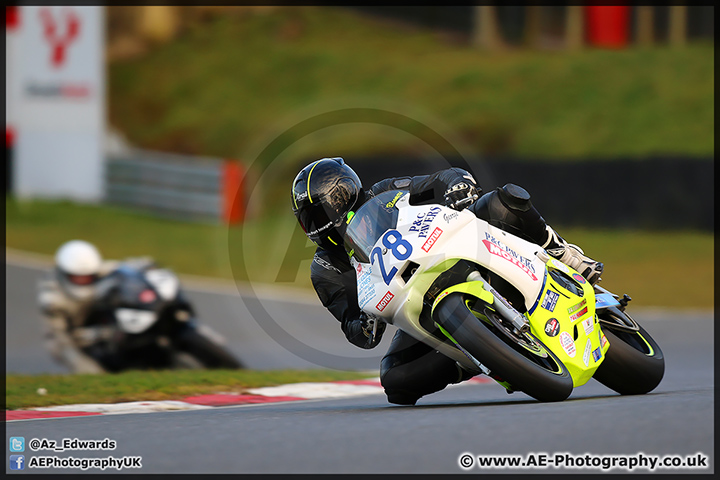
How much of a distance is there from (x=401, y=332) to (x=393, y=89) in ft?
78.1

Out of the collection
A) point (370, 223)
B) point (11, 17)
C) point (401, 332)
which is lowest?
point (401, 332)

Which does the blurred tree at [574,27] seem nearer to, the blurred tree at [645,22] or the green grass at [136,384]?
the blurred tree at [645,22]

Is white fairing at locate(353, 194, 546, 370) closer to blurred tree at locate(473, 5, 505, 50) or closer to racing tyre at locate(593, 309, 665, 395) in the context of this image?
racing tyre at locate(593, 309, 665, 395)

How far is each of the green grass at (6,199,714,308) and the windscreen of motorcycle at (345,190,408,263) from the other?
7075 mm

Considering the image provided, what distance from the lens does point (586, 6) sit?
3048cm

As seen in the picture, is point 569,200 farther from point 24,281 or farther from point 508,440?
point 508,440

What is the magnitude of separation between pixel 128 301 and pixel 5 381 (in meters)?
1.17

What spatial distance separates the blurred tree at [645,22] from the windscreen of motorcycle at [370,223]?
87.0ft

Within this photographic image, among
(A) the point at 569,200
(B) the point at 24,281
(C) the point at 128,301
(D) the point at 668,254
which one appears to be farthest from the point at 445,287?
(A) the point at 569,200

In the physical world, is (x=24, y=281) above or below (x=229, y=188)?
below

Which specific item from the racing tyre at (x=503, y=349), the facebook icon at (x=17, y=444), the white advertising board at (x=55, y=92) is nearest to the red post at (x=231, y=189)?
the white advertising board at (x=55, y=92)

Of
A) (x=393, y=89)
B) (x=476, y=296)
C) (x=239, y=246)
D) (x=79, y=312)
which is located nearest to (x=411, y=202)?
(x=476, y=296)

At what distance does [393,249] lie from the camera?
15.7ft

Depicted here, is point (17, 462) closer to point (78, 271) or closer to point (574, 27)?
point (78, 271)
